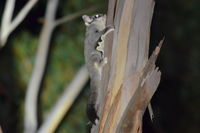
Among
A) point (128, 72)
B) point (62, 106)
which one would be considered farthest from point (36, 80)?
point (128, 72)

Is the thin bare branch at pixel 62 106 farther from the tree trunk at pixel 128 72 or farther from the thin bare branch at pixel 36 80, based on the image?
the tree trunk at pixel 128 72

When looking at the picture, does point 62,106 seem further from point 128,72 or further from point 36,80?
point 128,72

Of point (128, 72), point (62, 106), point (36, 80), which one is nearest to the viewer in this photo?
point (128, 72)

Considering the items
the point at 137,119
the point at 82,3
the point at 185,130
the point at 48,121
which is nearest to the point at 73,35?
the point at 82,3

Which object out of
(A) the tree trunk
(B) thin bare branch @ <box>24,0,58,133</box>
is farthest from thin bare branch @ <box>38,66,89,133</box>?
(A) the tree trunk

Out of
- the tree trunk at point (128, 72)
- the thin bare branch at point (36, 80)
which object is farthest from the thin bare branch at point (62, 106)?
the tree trunk at point (128, 72)

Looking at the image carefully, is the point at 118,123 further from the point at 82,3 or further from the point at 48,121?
the point at 82,3

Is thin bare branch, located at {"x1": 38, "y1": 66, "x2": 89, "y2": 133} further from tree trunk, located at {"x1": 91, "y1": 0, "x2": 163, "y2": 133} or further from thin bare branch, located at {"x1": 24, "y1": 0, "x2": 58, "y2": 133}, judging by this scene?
tree trunk, located at {"x1": 91, "y1": 0, "x2": 163, "y2": 133}
